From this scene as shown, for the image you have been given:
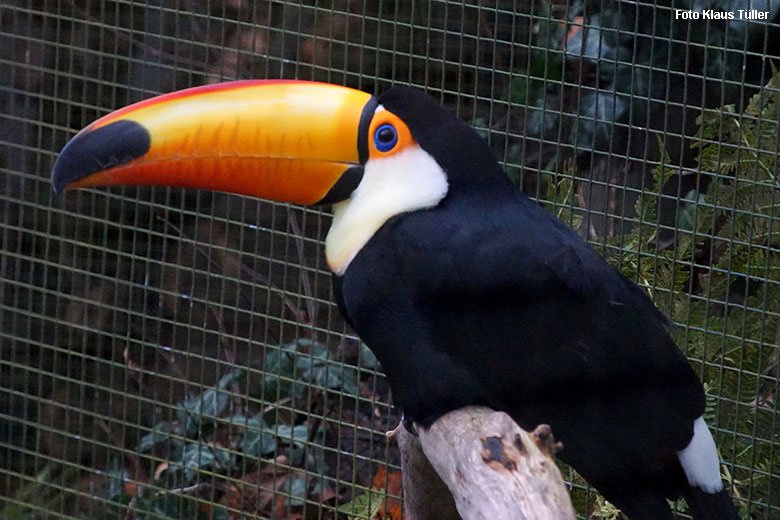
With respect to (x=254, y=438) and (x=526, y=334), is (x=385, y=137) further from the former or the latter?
(x=254, y=438)

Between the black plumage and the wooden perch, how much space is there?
165 mm

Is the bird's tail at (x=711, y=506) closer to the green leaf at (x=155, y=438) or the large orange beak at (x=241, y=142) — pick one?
the large orange beak at (x=241, y=142)

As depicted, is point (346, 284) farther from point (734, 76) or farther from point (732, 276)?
point (734, 76)

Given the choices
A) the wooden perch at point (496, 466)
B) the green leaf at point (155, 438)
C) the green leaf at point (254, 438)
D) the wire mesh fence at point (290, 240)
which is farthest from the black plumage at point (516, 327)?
the green leaf at point (155, 438)

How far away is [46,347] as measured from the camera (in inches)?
91.9

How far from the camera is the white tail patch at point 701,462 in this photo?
54.4 inches

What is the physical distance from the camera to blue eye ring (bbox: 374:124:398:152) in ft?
4.52

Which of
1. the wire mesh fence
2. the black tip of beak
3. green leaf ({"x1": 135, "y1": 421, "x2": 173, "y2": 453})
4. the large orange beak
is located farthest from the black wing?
green leaf ({"x1": 135, "y1": 421, "x2": 173, "y2": 453})

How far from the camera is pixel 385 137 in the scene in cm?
138

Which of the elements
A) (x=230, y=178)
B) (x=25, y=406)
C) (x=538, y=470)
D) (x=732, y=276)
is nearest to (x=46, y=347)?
(x=25, y=406)

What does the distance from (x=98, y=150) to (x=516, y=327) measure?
1.83 ft

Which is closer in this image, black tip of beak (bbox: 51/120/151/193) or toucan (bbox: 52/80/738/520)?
toucan (bbox: 52/80/738/520)

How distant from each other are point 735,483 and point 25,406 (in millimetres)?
Answer: 1387

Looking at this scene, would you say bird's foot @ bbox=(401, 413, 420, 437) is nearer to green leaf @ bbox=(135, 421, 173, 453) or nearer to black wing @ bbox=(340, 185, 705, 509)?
black wing @ bbox=(340, 185, 705, 509)
